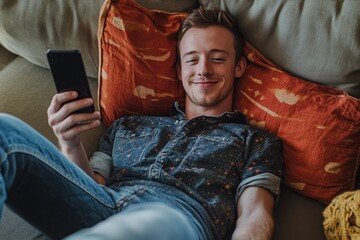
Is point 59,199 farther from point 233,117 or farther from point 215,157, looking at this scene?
point 233,117

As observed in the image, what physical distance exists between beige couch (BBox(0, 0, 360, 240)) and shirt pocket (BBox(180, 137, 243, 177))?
19 centimetres

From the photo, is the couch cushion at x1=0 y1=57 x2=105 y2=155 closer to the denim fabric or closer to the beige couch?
the beige couch

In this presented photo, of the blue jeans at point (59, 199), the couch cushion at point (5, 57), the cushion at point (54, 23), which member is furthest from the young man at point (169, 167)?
the couch cushion at point (5, 57)

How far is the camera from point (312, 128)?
1137mm

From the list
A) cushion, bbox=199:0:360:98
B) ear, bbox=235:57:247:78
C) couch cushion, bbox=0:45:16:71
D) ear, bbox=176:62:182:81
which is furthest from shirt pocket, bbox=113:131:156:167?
couch cushion, bbox=0:45:16:71

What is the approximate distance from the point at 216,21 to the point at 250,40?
0.40 ft

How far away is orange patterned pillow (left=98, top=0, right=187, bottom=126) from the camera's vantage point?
1.29 meters

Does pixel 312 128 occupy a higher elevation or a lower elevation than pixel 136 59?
lower

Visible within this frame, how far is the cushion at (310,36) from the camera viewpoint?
112cm

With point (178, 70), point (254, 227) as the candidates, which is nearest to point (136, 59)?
point (178, 70)

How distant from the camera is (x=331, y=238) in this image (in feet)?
3.27

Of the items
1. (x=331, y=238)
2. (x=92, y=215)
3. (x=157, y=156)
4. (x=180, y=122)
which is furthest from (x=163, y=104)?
(x=331, y=238)

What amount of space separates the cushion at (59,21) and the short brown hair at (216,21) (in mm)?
114

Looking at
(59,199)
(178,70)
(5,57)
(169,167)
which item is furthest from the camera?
(5,57)
